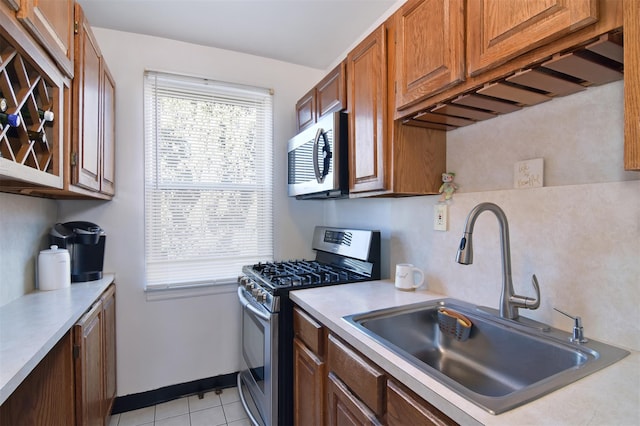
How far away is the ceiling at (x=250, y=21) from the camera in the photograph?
1902mm

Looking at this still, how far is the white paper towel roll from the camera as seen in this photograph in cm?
165

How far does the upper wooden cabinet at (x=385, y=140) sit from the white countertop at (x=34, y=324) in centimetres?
140

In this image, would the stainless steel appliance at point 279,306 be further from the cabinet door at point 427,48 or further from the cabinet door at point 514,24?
the cabinet door at point 514,24

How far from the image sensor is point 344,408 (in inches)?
45.3

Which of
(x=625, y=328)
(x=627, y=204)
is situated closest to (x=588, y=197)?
(x=627, y=204)

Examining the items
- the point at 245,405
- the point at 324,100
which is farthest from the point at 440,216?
the point at 245,405

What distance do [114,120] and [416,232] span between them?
2089 millimetres

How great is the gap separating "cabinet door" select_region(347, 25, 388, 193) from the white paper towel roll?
1.60m

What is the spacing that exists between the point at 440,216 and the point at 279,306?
0.93 metres

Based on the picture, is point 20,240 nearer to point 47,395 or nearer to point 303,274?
point 47,395

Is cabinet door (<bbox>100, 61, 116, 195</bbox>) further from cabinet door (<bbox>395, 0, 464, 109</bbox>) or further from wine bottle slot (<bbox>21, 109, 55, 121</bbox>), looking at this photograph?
cabinet door (<bbox>395, 0, 464, 109</bbox>)

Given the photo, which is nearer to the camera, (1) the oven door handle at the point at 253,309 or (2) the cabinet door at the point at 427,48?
(2) the cabinet door at the point at 427,48

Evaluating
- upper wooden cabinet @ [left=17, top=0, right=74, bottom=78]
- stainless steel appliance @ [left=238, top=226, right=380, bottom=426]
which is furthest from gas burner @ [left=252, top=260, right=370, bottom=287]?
upper wooden cabinet @ [left=17, top=0, right=74, bottom=78]

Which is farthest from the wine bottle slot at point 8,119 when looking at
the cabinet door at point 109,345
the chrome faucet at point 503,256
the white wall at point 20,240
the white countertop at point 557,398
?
the chrome faucet at point 503,256
